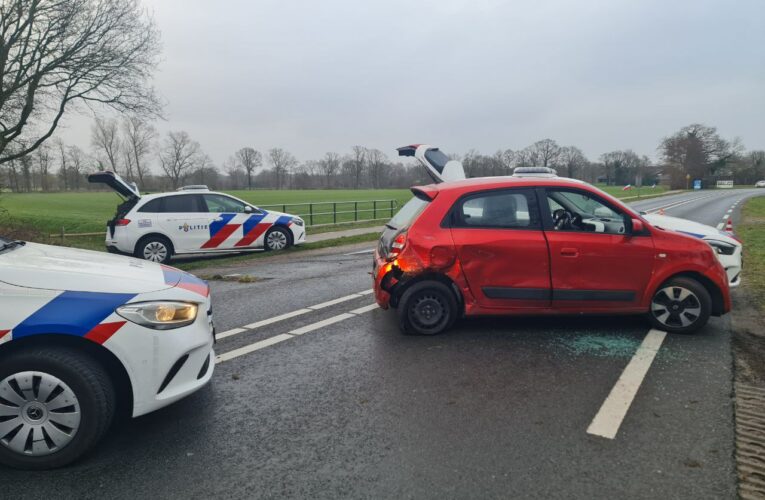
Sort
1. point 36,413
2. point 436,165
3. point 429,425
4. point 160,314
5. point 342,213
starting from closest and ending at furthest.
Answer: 1. point 36,413
2. point 160,314
3. point 429,425
4. point 436,165
5. point 342,213

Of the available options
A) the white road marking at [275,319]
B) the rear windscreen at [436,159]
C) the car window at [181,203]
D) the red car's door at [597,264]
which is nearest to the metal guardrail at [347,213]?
the car window at [181,203]

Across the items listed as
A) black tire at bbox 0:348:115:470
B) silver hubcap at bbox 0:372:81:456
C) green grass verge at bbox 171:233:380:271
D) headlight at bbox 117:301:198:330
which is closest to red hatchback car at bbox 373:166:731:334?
headlight at bbox 117:301:198:330

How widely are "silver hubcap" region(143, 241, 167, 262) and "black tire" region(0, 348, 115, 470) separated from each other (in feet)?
27.2

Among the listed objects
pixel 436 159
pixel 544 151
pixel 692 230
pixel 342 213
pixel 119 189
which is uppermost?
pixel 544 151

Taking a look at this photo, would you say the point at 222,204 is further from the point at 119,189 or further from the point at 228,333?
the point at 228,333

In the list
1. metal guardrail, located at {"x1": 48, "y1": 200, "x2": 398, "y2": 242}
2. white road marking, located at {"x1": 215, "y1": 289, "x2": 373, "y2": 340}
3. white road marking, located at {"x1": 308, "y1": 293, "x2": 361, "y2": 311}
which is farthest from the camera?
metal guardrail, located at {"x1": 48, "y1": 200, "x2": 398, "y2": 242}

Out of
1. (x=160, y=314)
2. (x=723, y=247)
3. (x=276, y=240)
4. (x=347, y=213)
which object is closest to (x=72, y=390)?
(x=160, y=314)

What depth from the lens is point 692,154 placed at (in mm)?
80000

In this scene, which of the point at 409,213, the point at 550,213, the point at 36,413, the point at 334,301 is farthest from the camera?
the point at 334,301

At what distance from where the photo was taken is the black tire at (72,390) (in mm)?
2590

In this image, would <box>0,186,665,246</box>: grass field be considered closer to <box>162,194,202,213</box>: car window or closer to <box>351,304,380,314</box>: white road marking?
<box>162,194,202,213</box>: car window

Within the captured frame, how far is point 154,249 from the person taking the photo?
10.5m

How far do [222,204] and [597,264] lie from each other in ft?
28.6

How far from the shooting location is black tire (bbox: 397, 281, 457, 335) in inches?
193
